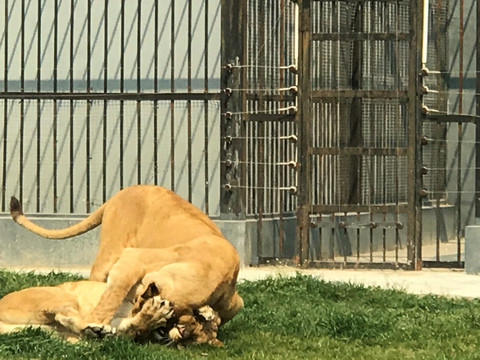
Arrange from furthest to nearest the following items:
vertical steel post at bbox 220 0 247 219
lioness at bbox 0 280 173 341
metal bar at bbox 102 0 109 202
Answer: metal bar at bbox 102 0 109 202 → vertical steel post at bbox 220 0 247 219 → lioness at bbox 0 280 173 341

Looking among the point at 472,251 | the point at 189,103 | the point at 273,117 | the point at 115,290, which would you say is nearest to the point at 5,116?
the point at 189,103

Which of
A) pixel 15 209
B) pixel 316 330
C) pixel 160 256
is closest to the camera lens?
pixel 160 256

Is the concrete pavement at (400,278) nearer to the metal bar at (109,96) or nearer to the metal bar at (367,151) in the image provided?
the metal bar at (367,151)

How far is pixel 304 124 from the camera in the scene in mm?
14914

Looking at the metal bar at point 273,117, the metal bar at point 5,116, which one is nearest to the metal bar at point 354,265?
the metal bar at point 273,117

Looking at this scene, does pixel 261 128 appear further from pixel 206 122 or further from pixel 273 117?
pixel 206 122

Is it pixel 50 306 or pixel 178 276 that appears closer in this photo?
pixel 178 276

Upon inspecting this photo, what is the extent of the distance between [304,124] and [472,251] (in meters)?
2.20

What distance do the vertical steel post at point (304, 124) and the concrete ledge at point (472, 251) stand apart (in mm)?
1680

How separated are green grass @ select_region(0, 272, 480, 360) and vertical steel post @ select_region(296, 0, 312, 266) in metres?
2.33

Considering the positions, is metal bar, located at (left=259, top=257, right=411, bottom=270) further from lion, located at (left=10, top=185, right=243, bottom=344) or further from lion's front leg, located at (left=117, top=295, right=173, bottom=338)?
lion's front leg, located at (left=117, top=295, right=173, bottom=338)

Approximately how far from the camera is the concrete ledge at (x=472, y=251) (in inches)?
559

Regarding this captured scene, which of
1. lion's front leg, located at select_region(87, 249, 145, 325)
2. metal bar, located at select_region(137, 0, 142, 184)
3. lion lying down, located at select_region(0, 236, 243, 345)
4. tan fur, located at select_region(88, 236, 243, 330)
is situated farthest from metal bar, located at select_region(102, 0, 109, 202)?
lion's front leg, located at select_region(87, 249, 145, 325)

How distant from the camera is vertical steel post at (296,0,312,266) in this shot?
14.9 metres
